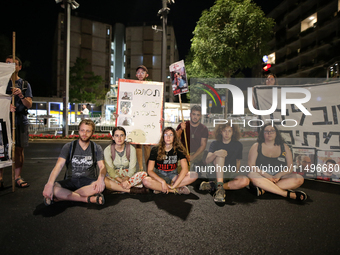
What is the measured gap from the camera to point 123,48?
51750 mm

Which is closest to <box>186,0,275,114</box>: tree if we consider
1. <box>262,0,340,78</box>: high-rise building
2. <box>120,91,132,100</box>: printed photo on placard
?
<box>120,91,132,100</box>: printed photo on placard

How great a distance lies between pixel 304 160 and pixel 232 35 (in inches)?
434

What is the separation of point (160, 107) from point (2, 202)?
3.36 meters

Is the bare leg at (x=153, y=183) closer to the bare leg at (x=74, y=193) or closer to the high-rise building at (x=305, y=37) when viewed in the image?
the bare leg at (x=74, y=193)

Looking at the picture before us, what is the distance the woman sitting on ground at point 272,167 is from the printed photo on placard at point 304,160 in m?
0.93

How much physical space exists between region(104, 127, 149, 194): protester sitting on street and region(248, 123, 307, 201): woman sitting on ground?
1.94 m

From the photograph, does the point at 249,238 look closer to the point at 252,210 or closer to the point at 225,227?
the point at 225,227

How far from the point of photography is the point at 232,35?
43.1 ft

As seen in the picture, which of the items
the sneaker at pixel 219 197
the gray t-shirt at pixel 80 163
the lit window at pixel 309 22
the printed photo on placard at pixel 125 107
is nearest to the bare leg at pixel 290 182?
the sneaker at pixel 219 197

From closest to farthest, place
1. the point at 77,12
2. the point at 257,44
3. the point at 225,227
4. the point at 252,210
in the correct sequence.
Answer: the point at 225,227 → the point at 252,210 → the point at 257,44 → the point at 77,12

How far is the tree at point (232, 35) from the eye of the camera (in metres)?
13.1

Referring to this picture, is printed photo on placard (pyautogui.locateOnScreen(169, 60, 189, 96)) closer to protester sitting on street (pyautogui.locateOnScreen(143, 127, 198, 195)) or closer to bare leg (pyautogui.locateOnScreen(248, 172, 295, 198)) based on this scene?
protester sitting on street (pyautogui.locateOnScreen(143, 127, 198, 195))

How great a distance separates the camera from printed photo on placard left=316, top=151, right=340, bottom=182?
13.5 ft

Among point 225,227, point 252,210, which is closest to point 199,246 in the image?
point 225,227
